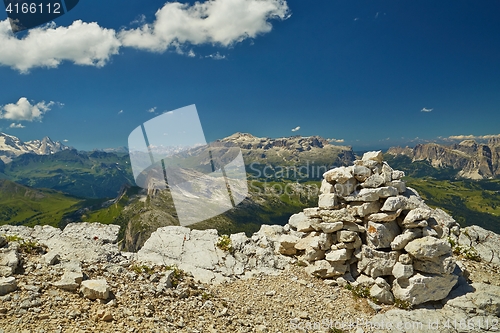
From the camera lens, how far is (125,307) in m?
10.9

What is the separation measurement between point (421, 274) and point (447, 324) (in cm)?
254

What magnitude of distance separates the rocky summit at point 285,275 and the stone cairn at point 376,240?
0.07 metres

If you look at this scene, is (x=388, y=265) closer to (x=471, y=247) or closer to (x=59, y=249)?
(x=471, y=247)

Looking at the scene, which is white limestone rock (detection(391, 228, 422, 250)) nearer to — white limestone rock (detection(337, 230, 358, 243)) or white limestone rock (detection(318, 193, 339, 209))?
white limestone rock (detection(337, 230, 358, 243))

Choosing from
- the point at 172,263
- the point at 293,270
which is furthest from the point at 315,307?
the point at 172,263

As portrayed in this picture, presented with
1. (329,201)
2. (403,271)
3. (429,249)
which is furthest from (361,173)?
(403,271)

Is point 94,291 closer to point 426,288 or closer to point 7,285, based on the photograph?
point 7,285

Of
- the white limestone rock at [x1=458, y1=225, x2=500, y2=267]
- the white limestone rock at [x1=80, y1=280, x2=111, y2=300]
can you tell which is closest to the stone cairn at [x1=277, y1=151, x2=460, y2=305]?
the white limestone rock at [x1=458, y1=225, x2=500, y2=267]

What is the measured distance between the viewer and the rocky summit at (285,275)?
10.6 metres

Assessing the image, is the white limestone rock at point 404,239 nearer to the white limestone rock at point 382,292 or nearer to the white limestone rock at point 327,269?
the white limestone rock at point 382,292

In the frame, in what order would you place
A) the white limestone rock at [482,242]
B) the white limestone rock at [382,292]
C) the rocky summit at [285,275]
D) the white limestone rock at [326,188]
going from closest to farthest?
the rocky summit at [285,275], the white limestone rock at [382,292], the white limestone rock at [326,188], the white limestone rock at [482,242]

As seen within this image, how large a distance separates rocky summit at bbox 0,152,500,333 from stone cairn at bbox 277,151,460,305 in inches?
2.9

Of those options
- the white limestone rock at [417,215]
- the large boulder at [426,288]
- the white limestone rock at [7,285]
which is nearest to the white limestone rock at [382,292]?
the large boulder at [426,288]

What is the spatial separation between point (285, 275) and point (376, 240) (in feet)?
19.7
